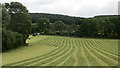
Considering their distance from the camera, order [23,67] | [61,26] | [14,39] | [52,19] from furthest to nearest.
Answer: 1. [52,19]
2. [61,26]
3. [14,39]
4. [23,67]

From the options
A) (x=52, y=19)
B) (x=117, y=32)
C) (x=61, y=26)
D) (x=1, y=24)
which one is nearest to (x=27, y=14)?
(x=1, y=24)

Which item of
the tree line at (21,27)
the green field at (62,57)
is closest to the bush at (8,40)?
the tree line at (21,27)

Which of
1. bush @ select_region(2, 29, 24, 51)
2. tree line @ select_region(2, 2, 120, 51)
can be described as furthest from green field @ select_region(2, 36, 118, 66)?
tree line @ select_region(2, 2, 120, 51)

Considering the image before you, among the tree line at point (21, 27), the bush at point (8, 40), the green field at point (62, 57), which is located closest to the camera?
the green field at point (62, 57)

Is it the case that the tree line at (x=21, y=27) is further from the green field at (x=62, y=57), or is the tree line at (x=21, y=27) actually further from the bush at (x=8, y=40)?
the green field at (x=62, y=57)

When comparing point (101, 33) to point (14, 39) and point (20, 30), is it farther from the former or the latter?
point (14, 39)

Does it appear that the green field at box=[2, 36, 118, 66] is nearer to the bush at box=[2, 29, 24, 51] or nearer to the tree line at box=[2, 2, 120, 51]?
the bush at box=[2, 29, 24, 51]

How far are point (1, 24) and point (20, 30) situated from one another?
1024cm

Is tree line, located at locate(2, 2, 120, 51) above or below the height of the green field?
above

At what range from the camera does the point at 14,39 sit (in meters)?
45.6

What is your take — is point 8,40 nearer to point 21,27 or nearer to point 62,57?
point 21,27

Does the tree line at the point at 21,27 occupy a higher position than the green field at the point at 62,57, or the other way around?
the tree line at the point at 21,27

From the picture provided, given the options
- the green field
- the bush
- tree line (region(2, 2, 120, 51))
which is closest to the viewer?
the green field

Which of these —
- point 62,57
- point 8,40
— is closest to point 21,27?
Answer: point 8,40
